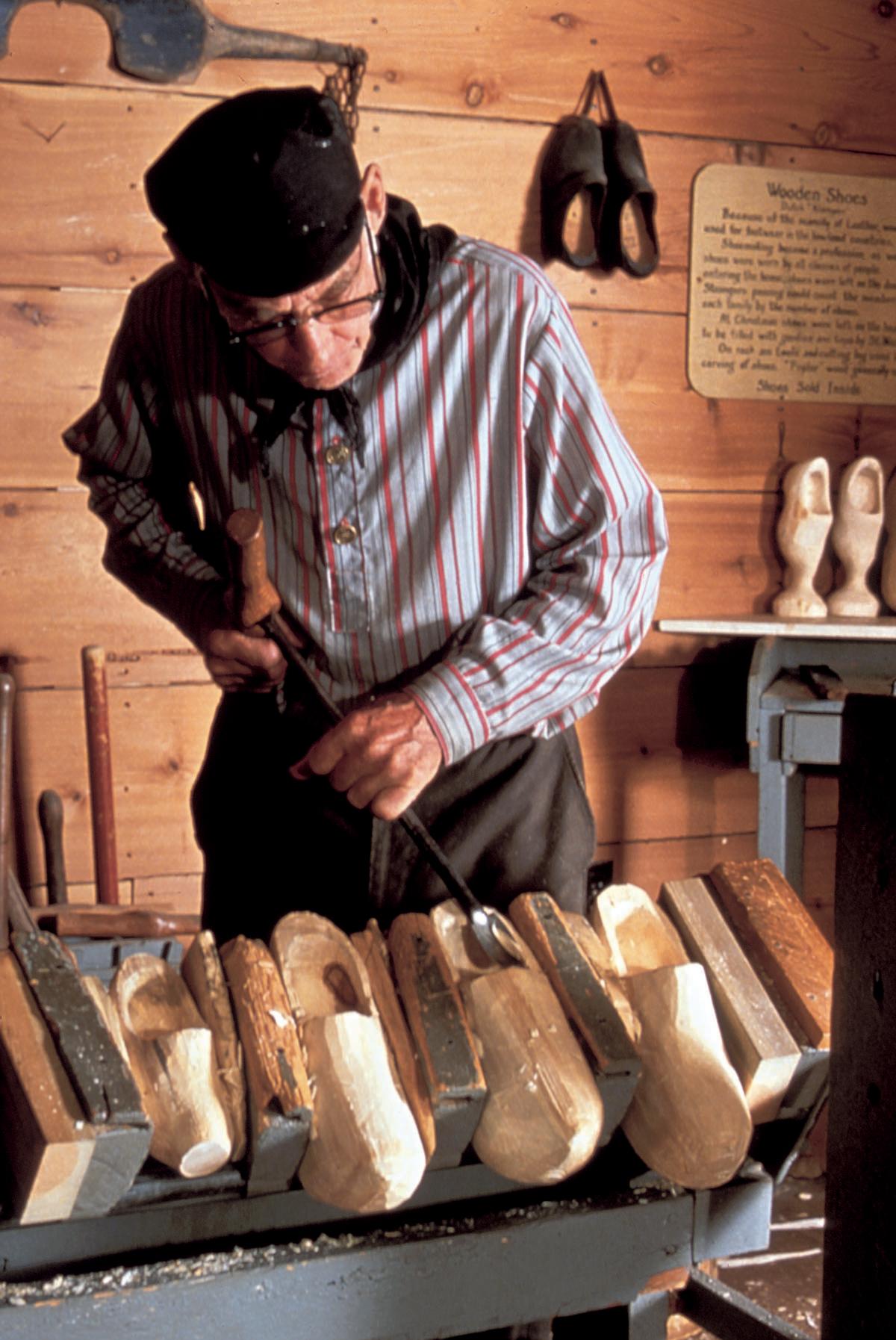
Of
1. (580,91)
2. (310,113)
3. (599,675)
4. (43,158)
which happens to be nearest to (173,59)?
(43,158)

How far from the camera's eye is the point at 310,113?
1.42m

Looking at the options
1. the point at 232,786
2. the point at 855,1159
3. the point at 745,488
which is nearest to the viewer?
the point at 855,1159

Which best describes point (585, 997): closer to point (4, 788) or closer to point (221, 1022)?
point (221, 1022)

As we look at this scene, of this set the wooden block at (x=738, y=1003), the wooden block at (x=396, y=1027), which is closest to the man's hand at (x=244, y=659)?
the wooden block at (x=396, y=1027)

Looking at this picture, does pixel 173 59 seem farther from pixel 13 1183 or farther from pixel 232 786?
pixel 13 1183

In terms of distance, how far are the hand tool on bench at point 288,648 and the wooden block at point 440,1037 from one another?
0.06 metres

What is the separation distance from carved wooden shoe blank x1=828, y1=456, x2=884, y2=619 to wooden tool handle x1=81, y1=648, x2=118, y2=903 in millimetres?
1657

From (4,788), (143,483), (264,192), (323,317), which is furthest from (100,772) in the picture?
(264,192)

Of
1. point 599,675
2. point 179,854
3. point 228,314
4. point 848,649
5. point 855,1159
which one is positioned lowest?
point 179,854

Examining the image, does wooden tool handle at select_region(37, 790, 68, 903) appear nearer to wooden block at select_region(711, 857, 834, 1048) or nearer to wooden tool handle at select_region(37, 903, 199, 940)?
wooden tool handle at select_region(37, 903, 199, 940)

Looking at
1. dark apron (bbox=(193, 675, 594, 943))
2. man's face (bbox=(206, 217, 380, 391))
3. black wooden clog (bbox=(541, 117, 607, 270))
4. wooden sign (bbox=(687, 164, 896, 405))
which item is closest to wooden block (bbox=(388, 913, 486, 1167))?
dark apron (bbox=(193, 675, 594, 943))

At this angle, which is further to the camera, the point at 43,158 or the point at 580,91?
the point at 580,91

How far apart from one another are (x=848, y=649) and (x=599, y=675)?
1.37m

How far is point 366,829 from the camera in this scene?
5.89ft
